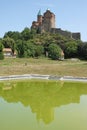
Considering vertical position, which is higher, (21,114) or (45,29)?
(45,29)

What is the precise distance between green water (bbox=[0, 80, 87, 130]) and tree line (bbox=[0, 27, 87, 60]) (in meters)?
20.8

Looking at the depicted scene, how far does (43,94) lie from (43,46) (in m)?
45.6

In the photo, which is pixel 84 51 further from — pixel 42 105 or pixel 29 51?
pixel 42 105

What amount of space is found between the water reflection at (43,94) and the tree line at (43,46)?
19.5 metres

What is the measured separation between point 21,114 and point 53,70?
69.9ft

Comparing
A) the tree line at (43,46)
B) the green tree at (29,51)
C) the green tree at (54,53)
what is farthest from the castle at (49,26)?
the green tree at (29,51)

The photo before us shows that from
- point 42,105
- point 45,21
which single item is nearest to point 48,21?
point 45,21

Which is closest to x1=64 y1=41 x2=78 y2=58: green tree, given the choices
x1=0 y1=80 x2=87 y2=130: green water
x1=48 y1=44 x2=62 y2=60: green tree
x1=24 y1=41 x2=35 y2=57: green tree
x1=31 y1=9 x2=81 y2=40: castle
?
x1=48 y1=44 x2=62 y2=60: green tree

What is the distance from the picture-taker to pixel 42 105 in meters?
19.5

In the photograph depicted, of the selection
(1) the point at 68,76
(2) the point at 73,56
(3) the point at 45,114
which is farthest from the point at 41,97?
(2) the point at 73,56

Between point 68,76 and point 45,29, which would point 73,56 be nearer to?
point 45,29

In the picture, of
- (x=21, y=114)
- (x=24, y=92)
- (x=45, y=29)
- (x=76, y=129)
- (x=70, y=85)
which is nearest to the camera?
(x=76, y=129)

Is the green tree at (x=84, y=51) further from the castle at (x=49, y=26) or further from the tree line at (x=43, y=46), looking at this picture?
the castle at (x=49, y=26)

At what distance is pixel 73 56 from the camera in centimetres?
6525
